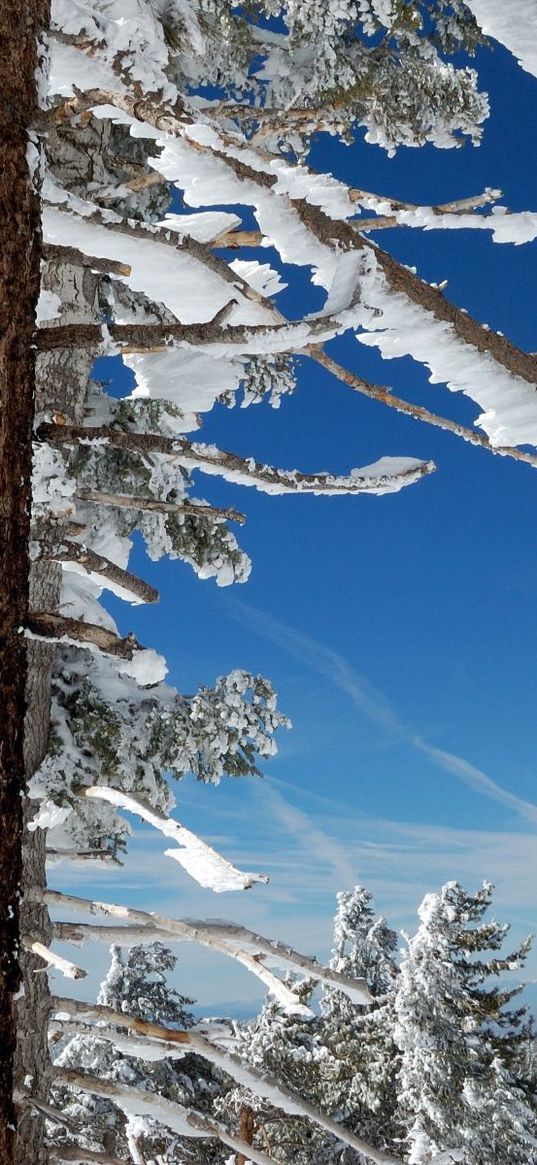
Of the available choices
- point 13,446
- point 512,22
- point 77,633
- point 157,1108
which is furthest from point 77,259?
point 157,1108

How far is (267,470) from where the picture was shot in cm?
412

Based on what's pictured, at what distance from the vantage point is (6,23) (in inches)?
108

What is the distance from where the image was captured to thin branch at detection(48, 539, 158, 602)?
3701 millimetres

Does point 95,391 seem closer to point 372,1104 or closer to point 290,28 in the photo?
point 290,28

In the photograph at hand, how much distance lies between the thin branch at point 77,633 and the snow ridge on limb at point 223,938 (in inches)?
89.8

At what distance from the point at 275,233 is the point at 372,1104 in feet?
67.1

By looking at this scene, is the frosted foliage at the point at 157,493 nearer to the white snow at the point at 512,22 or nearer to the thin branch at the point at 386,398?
the thin branch at the point at 386,398

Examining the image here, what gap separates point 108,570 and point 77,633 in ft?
2.40

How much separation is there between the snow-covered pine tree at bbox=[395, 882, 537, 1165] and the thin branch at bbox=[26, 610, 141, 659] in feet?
60.7

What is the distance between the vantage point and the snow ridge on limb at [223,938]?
15.6 ft

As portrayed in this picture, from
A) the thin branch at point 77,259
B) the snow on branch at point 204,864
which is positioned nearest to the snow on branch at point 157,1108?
the snow on branch at point 204,864

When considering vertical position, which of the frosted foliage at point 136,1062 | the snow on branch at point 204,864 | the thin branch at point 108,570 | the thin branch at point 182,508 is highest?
the thin branch at point 182,508

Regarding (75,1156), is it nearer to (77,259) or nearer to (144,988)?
(77,259)

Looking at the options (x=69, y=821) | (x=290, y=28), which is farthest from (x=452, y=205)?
(x=290, y=28)
